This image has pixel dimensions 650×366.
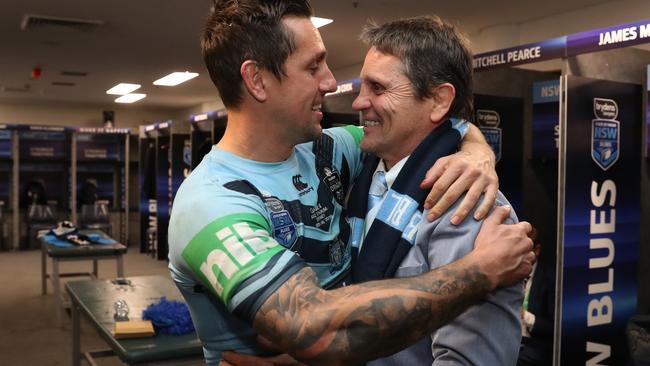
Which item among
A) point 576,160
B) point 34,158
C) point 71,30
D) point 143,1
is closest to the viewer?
point 576,160

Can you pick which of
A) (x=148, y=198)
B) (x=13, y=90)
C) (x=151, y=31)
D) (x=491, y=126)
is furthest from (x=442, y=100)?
(x=13, y=90)

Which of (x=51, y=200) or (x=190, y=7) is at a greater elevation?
(x=190, y=7)

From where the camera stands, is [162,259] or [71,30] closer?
[71,30]

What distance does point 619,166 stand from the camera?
9.78 feet

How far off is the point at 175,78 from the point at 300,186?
980 cm

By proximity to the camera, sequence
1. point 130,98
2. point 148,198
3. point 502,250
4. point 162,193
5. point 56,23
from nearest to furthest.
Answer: point 502,250
point 56,23
point 162,193
point 148,198
point 130,98

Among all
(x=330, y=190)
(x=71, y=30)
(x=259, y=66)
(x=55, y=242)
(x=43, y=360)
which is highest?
(x=71, y=30)

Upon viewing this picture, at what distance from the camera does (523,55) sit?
298 cm

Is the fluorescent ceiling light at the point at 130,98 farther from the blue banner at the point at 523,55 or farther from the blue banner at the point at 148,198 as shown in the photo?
the blue banner at the point at 523,55

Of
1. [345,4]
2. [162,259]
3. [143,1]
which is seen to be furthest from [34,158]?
[345,4]

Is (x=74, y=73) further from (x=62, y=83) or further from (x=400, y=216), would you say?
(x=400, y=216)

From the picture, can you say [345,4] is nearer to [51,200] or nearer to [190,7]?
[190,7]

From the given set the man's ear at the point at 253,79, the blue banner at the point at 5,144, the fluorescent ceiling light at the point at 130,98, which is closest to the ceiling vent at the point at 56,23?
the man's ear at the point at 253,79

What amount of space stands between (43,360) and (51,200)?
8.58 meters
